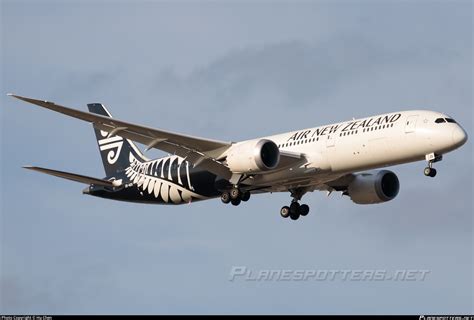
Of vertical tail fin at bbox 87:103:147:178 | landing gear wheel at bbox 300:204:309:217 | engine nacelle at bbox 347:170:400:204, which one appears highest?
vertical tail fin at bbox 87:103:147:178

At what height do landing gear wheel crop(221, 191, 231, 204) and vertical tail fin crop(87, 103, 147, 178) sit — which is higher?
vertical tail fin crop(87, 103, 147, 178)

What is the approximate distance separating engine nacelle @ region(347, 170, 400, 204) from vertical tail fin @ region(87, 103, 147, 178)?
11733mm

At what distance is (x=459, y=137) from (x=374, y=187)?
30.9 feet

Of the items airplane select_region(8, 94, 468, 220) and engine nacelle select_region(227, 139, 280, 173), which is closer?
airplane select_region(8, 94, 468, 220)

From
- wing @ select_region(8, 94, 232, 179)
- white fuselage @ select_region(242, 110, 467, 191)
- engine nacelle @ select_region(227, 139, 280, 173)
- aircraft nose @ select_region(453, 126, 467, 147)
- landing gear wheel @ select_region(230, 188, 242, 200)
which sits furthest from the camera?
landing gear wheel @ select_region(230, 188, 242, 200)

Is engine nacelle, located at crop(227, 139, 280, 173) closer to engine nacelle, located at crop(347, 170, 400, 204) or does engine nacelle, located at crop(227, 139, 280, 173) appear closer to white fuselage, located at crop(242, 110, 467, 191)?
white fuselage, located at crop(242, 110, 467, 191)

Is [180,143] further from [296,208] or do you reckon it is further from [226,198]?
[296,208]

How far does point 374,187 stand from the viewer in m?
60.3

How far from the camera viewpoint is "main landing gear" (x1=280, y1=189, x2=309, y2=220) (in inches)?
2366

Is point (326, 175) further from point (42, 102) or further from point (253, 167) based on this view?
point (42, 102)

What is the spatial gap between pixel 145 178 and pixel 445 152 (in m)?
17.1

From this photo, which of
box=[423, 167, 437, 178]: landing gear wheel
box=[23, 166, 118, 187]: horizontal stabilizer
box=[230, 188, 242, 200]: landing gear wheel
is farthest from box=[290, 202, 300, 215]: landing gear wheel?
box=[423, 167, 437, 178]: landing gear wheel

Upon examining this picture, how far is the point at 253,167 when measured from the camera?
5422 cm

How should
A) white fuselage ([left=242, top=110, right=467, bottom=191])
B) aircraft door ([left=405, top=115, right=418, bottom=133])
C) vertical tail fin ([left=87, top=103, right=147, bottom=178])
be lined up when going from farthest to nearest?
vertical tail fin ([left=87, top=103, right=147, bottom=178]) < aircraft door ([left=405, top=115, right=418, bottom=133]) < white fuselage ([left=242, top=110, right=467, bottom=191])
